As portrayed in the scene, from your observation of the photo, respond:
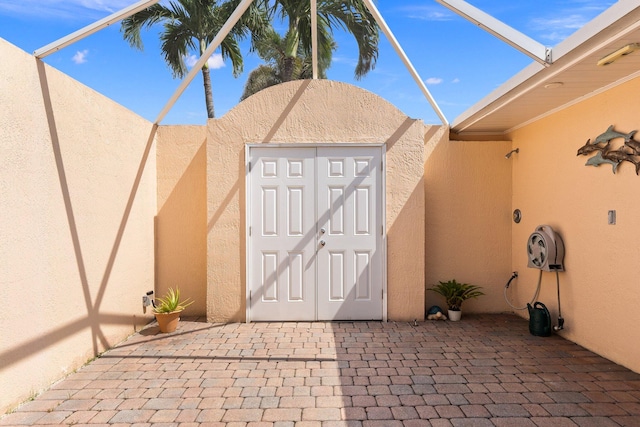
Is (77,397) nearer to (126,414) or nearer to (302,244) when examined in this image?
(126,414)

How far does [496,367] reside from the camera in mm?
3539

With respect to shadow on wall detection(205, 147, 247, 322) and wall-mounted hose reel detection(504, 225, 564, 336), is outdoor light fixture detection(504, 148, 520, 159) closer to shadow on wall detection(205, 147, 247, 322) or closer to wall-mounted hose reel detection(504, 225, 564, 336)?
wall-mounted hose reel detection(504, 225, 564, 336)

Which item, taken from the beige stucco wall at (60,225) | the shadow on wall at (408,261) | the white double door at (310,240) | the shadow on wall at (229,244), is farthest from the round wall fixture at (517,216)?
the beige stucco wall at (60,225)

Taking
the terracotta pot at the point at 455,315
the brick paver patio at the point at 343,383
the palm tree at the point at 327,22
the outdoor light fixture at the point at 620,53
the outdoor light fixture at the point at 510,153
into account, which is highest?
the palm tree at the point at 327,22

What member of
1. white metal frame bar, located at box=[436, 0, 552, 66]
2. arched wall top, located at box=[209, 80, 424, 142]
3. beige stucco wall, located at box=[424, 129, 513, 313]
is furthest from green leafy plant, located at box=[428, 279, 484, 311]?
white metal frame bar, located at box=[436, 0, 552, 66]

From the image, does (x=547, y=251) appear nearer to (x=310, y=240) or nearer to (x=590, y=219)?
(x=590, y=219)

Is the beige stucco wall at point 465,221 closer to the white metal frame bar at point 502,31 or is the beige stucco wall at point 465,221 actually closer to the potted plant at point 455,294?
the potted plant at point 455,294

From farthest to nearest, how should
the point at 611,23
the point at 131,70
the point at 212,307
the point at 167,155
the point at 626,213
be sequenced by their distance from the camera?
the point at 131,70 < the point at 167,155 < the point at 212,307 < the point at 626,213 < the point at 611,23

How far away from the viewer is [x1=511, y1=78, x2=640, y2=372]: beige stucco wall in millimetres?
3459

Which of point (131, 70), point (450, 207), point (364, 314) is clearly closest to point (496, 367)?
point (364, 314)

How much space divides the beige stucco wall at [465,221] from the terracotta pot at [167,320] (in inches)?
128

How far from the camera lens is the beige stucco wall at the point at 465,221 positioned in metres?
5.37

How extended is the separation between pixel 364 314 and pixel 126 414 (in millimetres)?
2931

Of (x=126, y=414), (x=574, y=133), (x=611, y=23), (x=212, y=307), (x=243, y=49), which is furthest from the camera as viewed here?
(x=243, y=49)
